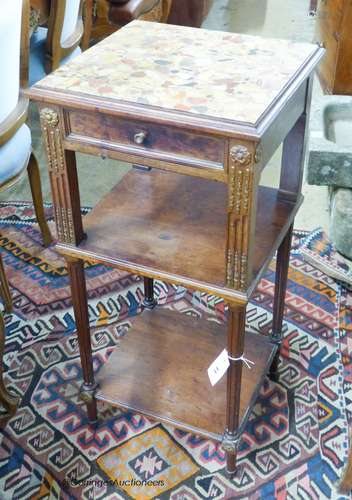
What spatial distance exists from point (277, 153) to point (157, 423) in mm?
1554

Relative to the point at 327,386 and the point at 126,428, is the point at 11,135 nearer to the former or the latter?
the point at 126,428

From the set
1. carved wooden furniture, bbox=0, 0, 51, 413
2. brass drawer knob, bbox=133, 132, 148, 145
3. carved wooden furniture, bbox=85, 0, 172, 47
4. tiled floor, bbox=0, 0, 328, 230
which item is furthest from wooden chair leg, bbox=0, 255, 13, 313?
carved wooden furniture, bbox=85, 0, 172, 47

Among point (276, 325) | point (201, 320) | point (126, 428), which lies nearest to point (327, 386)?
point (276, 325)

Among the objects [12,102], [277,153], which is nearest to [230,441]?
[12,102]

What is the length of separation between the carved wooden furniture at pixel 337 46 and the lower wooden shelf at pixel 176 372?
1799 mm

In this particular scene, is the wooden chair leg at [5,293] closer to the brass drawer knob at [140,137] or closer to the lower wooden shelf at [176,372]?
the lower wooden shelf at [176,372]

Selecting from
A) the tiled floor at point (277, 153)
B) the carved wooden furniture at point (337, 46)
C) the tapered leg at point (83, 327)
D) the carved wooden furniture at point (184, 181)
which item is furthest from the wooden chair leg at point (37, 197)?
the carved wooden furniture at point (337, 46)

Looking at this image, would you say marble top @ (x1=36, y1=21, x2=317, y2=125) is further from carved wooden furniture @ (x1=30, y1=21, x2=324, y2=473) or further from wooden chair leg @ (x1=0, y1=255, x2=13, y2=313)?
wooden chair leg @ (x1=0, y1=255, x2=13, y2=313)

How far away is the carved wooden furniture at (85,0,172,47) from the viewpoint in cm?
299

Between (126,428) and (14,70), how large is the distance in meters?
1.01

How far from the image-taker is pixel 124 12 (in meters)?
3.00

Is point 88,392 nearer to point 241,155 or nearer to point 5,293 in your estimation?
point 5,293

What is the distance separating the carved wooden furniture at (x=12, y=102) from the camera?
5.29ft

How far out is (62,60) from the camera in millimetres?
2229
